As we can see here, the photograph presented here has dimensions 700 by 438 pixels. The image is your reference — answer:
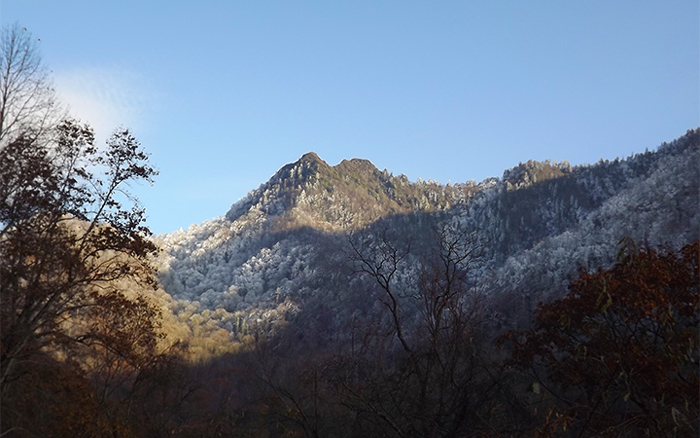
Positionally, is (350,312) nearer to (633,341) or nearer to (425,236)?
(425,236)

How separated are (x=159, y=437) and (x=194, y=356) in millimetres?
66374

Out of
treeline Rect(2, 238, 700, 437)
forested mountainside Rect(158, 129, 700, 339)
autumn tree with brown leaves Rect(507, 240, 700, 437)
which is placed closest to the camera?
autumn tree with brown leaves Rect(507, 240, 700, 437)

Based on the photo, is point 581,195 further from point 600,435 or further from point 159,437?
point 600,435

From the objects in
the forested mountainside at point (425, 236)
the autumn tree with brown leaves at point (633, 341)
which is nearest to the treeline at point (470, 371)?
the autumn tree with brown leaves at point (633, 341)

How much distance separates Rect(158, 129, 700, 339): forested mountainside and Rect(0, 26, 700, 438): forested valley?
0.66 m

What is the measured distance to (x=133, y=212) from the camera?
53.3ft

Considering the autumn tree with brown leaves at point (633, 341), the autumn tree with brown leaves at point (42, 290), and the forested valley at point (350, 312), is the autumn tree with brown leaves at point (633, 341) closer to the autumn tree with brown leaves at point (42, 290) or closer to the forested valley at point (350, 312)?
the forested valley at point (350, 312)

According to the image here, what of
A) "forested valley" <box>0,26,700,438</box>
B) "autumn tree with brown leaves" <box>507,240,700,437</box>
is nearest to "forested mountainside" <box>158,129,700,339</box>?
"forested valley" <box>0,26,700,438</box>

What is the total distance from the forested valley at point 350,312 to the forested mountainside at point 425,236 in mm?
658

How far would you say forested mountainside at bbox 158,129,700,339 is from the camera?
90.9 metres

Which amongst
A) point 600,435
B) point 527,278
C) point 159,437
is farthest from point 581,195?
point 600,435

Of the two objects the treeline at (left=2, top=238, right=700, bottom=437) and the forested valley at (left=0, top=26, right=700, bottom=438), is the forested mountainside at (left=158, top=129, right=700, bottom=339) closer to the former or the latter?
the forested valley at (left=0, top=26, right=700, bottom=438)

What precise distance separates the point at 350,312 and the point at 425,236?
2241 inches

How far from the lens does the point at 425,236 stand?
171875 millimetres
